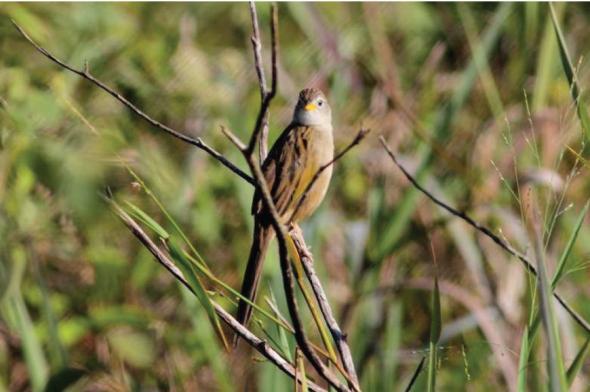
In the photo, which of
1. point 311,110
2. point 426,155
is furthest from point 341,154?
point 426,155

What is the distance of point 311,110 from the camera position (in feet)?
10.6

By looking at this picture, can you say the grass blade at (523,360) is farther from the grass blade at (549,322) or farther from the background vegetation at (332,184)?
the background vegetation at (332,184)

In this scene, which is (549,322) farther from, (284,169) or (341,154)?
(284,169)

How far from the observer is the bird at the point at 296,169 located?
8.51 ft

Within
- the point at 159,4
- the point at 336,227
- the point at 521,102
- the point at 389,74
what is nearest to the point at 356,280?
the point at 336,227

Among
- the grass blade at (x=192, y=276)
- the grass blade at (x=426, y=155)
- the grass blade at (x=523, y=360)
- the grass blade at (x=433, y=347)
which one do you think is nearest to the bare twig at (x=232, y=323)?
the grass blade at (x=192, y=276)

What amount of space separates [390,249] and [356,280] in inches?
11.5

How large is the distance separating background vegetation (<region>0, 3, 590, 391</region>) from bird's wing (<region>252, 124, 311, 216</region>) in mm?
230

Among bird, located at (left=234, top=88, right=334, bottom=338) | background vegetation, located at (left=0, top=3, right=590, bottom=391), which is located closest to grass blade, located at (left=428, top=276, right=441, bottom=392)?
bird, located at (left=234, top=88, right=334, bottom=338)

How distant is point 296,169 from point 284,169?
1.1 inches

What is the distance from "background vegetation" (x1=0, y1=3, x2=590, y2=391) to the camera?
11.5 ft

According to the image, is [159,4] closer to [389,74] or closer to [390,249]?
[389,74]

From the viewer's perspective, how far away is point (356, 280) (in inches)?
146

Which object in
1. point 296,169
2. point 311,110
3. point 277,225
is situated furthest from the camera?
point 311,110
